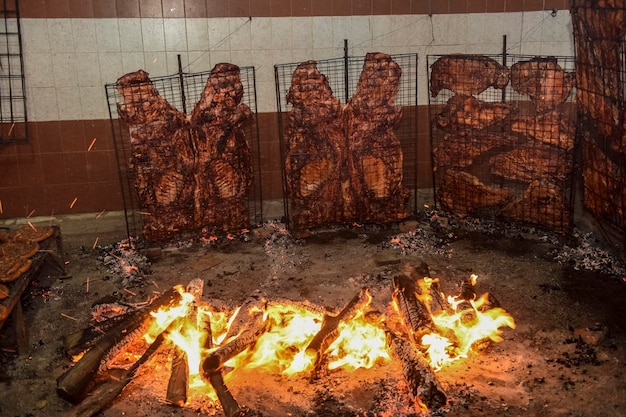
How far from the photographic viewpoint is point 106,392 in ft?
16.7

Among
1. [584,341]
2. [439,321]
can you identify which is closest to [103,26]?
[439,321]

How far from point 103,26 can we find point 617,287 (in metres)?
7.73

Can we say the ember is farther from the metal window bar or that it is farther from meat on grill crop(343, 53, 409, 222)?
the metal window bar

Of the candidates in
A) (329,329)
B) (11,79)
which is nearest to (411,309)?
(329,329)

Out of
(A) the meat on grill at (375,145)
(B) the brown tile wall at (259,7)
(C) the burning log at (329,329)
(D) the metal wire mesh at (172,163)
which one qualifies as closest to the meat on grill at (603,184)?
(A) the meat on grill at (375,145)

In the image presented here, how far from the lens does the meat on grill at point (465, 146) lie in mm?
9000

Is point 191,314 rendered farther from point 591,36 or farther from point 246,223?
point 591,36

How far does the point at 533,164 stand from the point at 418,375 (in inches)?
190

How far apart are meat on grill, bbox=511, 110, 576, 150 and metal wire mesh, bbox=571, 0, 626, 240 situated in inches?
7.5

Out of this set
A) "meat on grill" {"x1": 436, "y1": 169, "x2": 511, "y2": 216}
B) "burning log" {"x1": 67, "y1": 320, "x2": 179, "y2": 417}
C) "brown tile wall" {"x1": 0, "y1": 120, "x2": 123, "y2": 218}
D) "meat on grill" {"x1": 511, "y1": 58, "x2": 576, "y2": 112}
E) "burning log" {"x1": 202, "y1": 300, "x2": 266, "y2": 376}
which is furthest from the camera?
"brown tile wall" {"x1": 0, "y1": 120, "x2": 123, "y2": 218}

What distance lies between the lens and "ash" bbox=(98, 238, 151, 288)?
7618mm

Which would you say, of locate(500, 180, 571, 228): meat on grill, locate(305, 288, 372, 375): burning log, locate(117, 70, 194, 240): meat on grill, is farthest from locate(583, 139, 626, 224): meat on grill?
locate(117, 70, 194, 240): meat on grill

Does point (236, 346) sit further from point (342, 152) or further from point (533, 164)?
point (533, 164)

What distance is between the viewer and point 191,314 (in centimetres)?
601
